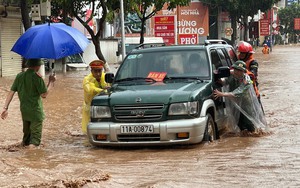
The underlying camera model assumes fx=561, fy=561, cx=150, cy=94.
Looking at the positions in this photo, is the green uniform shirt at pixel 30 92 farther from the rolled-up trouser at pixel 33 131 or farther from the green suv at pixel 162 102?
the green suv at pixel 162 102

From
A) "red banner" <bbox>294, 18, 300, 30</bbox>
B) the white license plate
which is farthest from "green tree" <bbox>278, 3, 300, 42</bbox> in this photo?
the white license plate

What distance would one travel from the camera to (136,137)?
8016 mm

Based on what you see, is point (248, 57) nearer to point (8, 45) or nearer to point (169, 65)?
point (169, 65)

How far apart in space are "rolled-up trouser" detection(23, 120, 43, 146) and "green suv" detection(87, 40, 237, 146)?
83cm

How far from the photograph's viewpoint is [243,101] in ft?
30.0

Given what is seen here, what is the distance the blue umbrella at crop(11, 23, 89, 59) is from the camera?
8164mm

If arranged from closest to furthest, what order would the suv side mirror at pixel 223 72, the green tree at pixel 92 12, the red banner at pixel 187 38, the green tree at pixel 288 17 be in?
the suv side mirror at pixel 223 72 < the green tree at pixel 92 12 < the red banner at pixel 187 38 < the green tree at pixel 288 17

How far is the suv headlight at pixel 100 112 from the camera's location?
8148mm

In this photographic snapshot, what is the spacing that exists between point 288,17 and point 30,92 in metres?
94.6

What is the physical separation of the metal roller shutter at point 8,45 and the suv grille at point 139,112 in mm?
17946

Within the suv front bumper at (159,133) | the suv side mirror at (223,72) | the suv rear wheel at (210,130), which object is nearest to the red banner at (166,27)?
the suv side mirror at (223,72)

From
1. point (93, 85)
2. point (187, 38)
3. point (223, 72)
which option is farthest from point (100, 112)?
point (187, 38)

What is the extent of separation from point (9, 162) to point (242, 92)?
12.4 ft

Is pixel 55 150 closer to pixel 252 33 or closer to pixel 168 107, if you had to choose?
pixel 168 107
